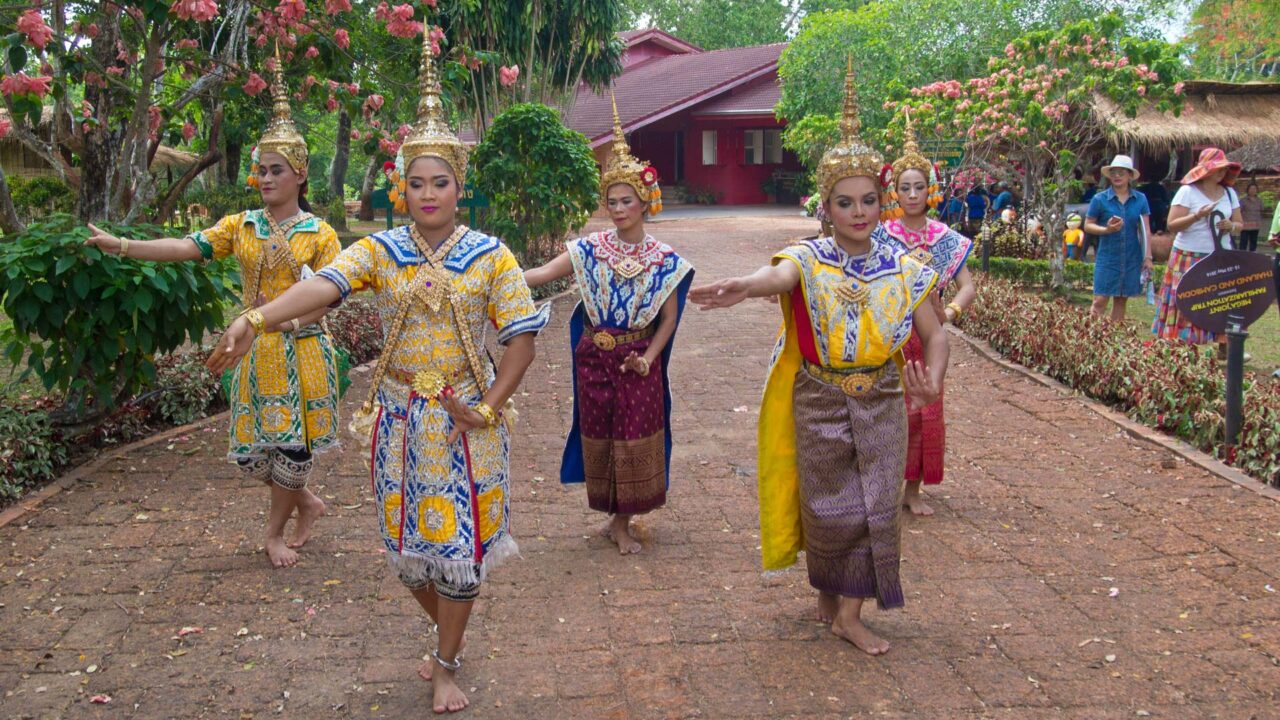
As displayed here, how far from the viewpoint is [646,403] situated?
5094mm

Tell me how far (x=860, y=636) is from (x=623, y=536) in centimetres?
A: 146

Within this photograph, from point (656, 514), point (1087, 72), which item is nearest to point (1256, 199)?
point (1087, 72)

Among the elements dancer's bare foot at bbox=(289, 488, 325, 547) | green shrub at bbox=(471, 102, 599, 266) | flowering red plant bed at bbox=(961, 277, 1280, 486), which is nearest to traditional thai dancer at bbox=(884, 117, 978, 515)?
flowering red plant bed at bbox=(961, 277, 1280, 486)

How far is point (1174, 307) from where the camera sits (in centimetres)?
862

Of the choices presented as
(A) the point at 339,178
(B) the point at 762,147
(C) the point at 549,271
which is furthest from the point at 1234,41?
(C) the point at 549,271

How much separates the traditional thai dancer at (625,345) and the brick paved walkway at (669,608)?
0.97ft

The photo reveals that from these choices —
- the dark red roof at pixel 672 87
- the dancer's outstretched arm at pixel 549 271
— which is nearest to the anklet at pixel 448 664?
the dancer's outstretched arm at pixel 549 271

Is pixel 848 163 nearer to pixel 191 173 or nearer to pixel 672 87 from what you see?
pixel 191 173

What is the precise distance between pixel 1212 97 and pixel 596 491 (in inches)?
714

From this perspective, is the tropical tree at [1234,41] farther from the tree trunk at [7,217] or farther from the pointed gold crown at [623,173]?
Result: the tree trunk at [7,217]

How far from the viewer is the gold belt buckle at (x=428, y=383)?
3439 mm

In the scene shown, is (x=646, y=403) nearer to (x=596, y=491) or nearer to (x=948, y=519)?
(x=596, y=491)

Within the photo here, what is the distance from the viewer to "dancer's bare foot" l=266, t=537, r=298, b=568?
4.85 metres

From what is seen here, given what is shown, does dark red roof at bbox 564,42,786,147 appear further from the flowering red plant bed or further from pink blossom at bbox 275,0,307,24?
pink blossom at bbox 275,0,307,24
